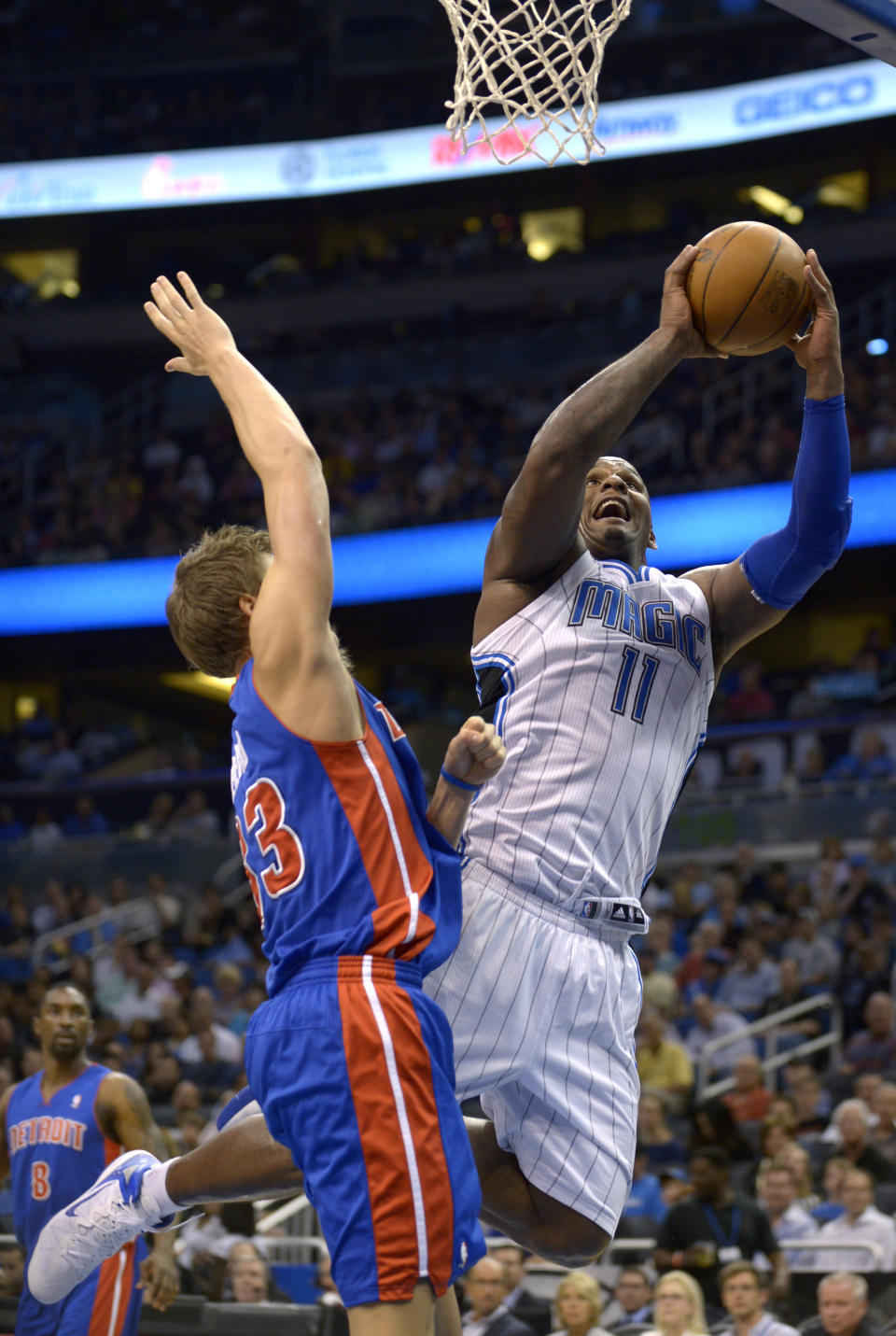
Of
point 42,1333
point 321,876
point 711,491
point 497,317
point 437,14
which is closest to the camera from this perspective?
point 321,876

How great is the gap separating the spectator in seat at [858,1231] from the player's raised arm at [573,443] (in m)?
4.31

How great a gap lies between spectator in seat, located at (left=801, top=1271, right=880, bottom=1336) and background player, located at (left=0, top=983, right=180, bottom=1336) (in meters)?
2.47

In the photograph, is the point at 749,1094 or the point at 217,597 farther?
the point at 749,1094

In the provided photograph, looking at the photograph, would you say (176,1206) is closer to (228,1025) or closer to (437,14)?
(228,1025)

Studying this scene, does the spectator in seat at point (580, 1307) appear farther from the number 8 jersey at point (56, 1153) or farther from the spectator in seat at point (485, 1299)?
the number 8 jersey at point (56, 1153)

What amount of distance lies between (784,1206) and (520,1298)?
1296 mm

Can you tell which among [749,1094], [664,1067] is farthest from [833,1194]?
[664,1067]

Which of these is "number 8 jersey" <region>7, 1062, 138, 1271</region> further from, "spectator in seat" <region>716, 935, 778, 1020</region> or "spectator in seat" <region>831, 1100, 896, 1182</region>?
"spectator in seat" <region>716, 935, 778, 1020</region>

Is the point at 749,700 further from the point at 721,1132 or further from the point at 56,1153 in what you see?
the point at 56,1153

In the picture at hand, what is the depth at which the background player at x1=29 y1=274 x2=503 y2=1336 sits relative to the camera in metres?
2.69

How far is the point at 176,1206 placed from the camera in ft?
12.1

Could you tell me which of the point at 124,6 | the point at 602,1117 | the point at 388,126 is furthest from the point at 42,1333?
the point at 124,6

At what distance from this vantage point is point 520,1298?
701cm

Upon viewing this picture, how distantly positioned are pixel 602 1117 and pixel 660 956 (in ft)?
25.0
